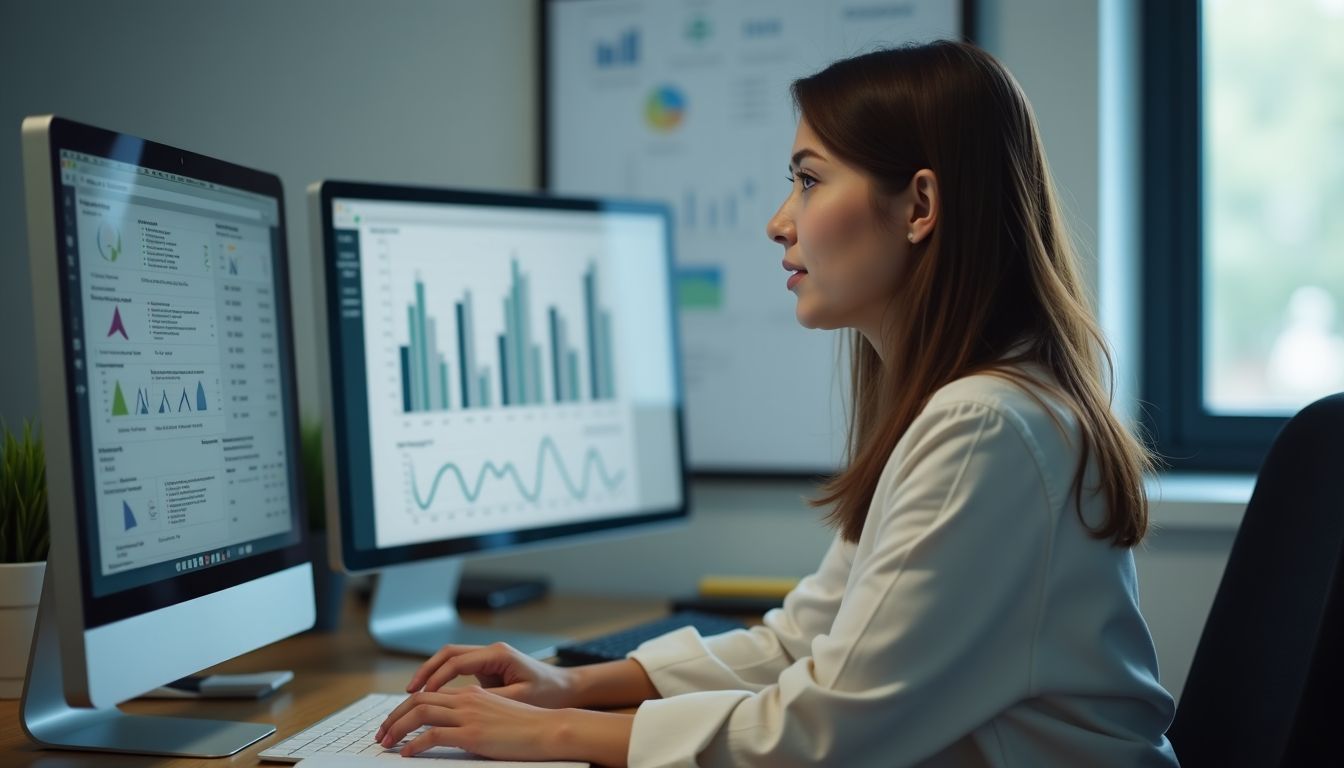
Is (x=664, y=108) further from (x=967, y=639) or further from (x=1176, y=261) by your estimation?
(x=967, y=639)

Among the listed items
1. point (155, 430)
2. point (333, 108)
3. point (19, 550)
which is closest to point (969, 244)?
point (155, 430)

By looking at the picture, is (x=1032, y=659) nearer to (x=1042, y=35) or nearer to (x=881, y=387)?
(x=881, y=387)

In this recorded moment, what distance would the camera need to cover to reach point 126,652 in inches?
35.8

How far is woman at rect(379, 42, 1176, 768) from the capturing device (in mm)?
851

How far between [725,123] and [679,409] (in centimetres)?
48

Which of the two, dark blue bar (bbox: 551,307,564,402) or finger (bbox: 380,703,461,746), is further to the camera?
dark blue bar (bbox: 551,307,564,402)

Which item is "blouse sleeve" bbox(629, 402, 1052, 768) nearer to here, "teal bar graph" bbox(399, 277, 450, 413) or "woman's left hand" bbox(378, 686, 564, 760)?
"woman's left hand" bbox(378, 686, 564, 760)

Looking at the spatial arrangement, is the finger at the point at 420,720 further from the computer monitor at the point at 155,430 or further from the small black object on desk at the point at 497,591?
the small black object on desk at the point at 497,591

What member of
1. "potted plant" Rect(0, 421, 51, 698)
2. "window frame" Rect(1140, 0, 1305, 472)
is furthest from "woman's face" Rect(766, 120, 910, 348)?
"window frame" Rect(1140, 0, 1305, 472)

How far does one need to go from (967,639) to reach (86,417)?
684 mm

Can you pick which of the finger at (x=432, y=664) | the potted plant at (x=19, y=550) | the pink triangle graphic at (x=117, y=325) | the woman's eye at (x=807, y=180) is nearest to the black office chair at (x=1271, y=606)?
the woman's eye at (x=807, y=180)

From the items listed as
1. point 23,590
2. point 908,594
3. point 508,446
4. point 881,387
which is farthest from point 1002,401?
point 23,590

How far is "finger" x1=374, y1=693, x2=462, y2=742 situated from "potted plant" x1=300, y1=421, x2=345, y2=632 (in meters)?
0.54

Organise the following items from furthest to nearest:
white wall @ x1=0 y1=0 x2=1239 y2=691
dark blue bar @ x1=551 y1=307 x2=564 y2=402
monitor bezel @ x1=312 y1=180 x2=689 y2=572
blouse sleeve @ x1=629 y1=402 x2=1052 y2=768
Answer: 1. white wall @ x1=0 y1=0 x2=1239 y2=691
2. dark blue bar @ x1=551 y1=307 x2=564 y2=402
3. monitor bezel @ x1=312 y1=180 x2=689 y2=572
4. blouse sleeve @ x1=629 y1=402 x2=1052 y2=768
